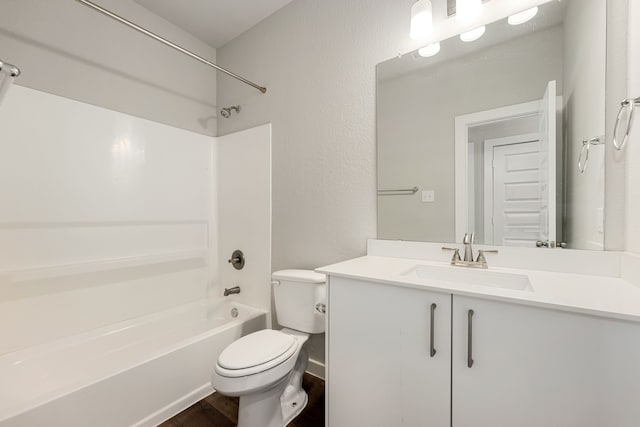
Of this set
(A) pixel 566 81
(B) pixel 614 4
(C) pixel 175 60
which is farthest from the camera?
(C) pixel 175 60

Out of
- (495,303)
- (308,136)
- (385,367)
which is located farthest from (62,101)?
(495,303)

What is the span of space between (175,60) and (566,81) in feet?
8.26

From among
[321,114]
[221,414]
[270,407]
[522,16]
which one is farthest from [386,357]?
[522,16]

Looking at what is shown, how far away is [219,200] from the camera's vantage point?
2.42 meters

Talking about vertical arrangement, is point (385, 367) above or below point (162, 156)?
below

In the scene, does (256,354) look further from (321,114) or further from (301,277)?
(321,114)

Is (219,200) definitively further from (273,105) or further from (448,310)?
(448,310)

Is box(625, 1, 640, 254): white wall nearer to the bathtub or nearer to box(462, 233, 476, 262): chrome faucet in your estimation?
box(462, 233, 476, 262): chrome faucet

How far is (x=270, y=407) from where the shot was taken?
4.26ft

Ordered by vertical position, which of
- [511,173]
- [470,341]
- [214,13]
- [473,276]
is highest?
[214,13]

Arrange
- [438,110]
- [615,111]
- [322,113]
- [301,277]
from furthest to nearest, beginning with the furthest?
[322,113] < [301,277] < [438,110] < [615,111]

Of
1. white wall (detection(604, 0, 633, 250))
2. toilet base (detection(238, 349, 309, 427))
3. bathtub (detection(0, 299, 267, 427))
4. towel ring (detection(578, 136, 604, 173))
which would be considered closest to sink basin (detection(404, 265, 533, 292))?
white wall (detection(604, 0, 633, 250))

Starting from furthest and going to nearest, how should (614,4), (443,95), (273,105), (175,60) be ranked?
1. (175,60)
2. (273,105)
3. (443,95)
4. (614,4)

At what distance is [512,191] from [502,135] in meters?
0.26
